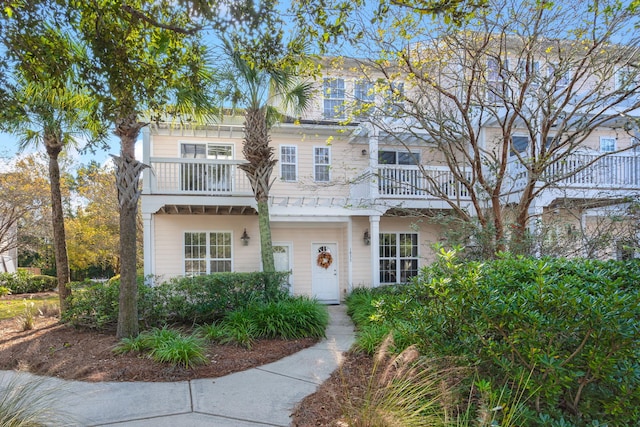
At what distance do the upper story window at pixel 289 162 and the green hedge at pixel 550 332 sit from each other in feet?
31.8

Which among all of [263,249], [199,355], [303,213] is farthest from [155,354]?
[303,213]

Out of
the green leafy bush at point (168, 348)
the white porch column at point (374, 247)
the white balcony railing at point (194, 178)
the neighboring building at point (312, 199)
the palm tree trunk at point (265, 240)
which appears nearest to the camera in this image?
the green leafy bush at point (168, 348)

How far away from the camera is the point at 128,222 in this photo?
272 inches

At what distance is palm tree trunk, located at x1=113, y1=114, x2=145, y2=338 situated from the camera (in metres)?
6.76

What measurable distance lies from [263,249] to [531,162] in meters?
6.35

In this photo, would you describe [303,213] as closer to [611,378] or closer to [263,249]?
[263,249]

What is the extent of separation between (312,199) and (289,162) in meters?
1.52

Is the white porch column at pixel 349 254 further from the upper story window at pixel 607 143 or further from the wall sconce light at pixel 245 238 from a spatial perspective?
the upper story window at pixel 607 143

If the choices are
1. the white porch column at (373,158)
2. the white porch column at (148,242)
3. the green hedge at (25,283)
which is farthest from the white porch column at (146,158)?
the green hedge at (25,283)

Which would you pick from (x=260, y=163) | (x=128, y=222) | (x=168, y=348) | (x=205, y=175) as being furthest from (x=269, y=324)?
(x=205, y=175)

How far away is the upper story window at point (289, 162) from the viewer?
42.7 ft

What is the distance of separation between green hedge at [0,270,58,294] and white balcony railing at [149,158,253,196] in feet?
39.2

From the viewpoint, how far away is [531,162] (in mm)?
7078

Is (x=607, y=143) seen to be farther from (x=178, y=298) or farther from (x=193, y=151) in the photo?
(x=178, y=298)
